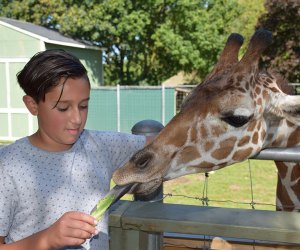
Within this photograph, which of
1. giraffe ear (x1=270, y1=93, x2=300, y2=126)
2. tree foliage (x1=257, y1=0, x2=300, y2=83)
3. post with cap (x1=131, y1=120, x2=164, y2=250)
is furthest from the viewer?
tree foliage (x1=257, y1=0, x2=300, y2=83)

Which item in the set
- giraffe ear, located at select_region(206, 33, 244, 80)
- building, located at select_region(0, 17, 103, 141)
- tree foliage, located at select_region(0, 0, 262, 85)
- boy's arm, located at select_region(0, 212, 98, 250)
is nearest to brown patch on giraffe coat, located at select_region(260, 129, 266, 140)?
giraffe ear, located at select_region(206, 33, 244, 80)

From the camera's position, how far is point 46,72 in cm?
144

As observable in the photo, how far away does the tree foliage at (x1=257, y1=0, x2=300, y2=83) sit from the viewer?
19.4 meters

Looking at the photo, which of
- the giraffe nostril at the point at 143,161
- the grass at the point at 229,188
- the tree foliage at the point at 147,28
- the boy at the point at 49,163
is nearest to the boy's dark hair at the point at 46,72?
the boy at the point at 49,163

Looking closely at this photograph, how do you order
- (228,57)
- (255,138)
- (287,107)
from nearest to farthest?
(287,107) → (255,138) → (228,57)

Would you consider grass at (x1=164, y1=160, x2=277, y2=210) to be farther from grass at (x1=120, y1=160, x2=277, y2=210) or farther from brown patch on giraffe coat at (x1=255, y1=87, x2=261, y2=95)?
brown patch on giraffe coat at (x1=255, y1=87, x2=261, y2=95)

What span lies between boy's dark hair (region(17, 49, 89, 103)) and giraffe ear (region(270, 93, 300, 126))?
119 cm

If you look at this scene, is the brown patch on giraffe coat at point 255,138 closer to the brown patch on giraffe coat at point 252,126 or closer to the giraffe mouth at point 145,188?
the brown patch on giraffe coat at point 252,126

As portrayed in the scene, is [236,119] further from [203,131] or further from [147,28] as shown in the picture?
[147,28]

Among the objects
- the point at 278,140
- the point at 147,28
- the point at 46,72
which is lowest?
the point at 278,140

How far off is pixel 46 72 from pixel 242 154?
1.31 meters

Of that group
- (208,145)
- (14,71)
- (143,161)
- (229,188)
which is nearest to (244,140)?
(208,145)

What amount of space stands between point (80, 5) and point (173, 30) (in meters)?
4.71

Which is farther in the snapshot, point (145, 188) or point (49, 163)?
point (145, 188)
